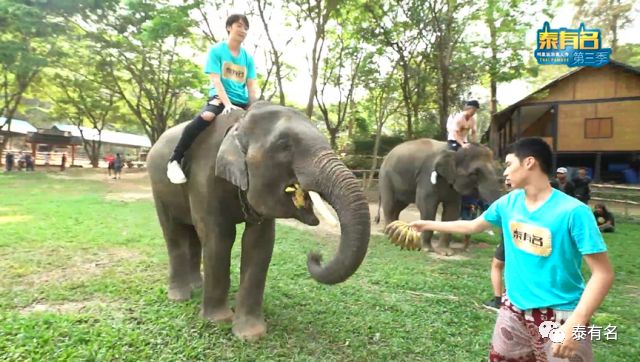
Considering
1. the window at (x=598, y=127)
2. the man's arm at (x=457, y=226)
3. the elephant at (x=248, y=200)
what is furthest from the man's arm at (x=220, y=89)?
the window at (x=598, y=127)

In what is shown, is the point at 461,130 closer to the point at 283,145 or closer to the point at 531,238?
the point at 283,145

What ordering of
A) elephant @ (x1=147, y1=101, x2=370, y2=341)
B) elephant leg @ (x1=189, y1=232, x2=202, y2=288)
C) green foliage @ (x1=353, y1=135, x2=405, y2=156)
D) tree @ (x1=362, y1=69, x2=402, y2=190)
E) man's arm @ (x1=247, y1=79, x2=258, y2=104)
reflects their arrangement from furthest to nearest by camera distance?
green foliage @ (x1=353, y1=135, x2=405, y2=156) < tree @ (x1=362, y1=69, x2=402, y2=190) < elephant leg @ (x1=189, y1=232, x2=202, y2=288) < man's arm @ (x1=247, y1=79, x2=258, y2=104) < elephant @ (x1=147, y1=101, x2=370, y2=341)

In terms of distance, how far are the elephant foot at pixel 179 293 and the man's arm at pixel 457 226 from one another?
10.1 ft

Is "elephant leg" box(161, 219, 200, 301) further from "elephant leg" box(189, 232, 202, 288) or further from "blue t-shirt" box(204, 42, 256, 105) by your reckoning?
"blue t-shirt" box(204, 42, 256, 105)

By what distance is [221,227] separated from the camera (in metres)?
4.12

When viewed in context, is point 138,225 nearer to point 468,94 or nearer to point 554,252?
point 554,252

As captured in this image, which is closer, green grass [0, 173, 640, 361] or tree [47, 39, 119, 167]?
green grass [0, 173, 640, 361]

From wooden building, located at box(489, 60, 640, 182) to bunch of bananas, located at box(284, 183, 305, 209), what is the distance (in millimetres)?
18074

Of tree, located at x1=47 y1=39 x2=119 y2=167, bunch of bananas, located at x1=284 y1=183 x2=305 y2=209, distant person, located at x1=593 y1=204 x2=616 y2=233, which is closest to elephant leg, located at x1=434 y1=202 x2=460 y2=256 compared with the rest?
distant person, located at x1=593 y1=204 x2=616 y2=233

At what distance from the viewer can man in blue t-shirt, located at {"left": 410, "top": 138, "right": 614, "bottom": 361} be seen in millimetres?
2158

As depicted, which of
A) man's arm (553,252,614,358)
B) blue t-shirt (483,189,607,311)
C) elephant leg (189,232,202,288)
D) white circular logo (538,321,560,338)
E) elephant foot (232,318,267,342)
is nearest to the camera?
man's arm (553,252,614,358)

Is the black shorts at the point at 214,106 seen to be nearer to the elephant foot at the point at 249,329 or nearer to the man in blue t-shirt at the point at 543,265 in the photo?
the elephant foot at the point at 249,329

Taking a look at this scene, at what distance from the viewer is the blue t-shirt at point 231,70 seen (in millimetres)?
4285

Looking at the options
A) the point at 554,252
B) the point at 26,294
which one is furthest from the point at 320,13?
the point at 554,252
